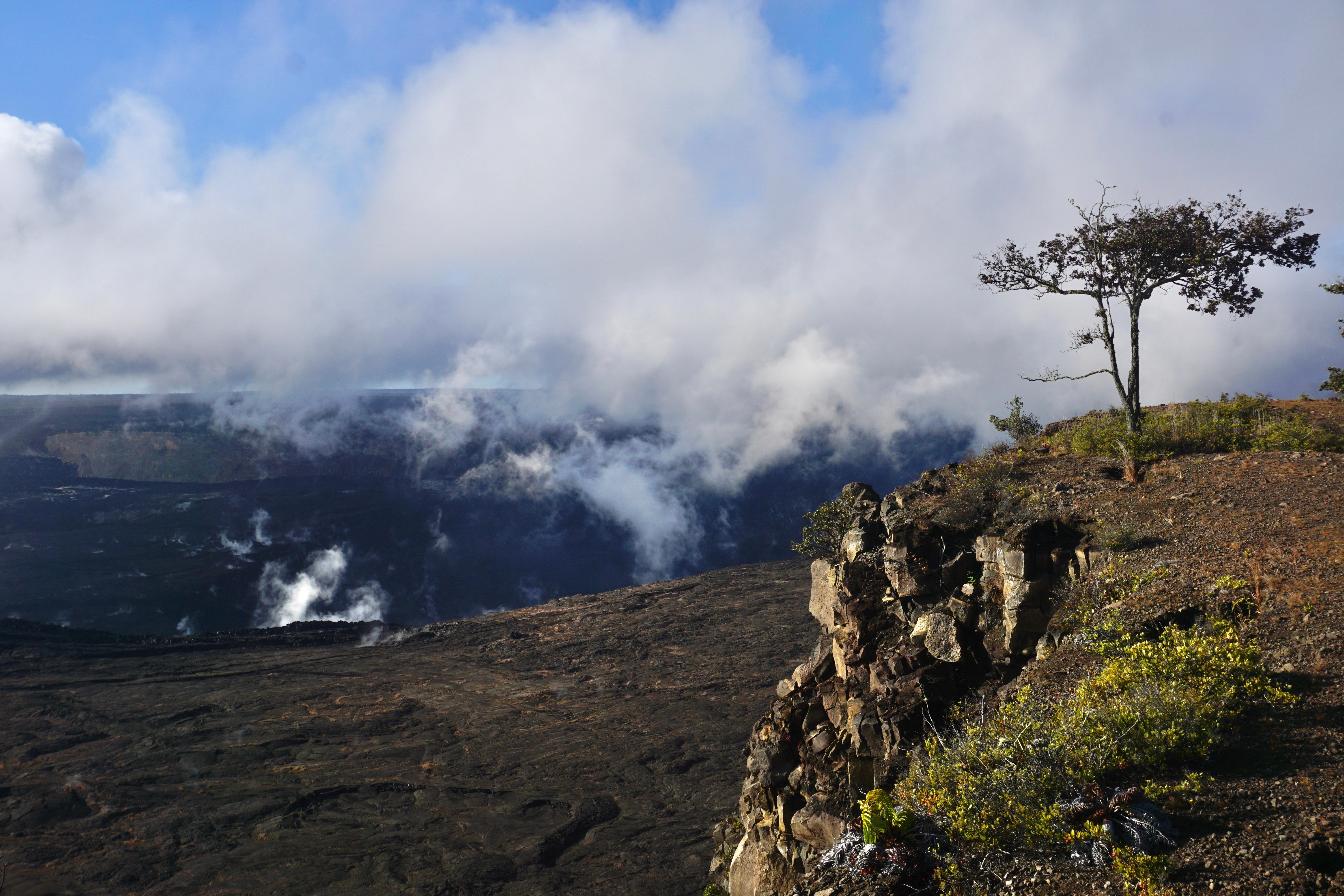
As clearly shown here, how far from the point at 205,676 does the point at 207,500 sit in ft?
196

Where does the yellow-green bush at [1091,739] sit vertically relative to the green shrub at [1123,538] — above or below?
below

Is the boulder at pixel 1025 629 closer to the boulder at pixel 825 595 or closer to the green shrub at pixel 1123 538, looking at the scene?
the green shrub at pixel 1123 538

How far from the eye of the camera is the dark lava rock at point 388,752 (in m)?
25.2

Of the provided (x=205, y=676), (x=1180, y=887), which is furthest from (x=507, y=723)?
(x=1180, y=887)

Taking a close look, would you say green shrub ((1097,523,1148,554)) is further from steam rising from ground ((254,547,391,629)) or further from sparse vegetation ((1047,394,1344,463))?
steam rising from ground ((254,547,391,629))

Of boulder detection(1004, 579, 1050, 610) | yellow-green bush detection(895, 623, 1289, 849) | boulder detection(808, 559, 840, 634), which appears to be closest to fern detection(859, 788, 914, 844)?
yellow-green bush detection(895, 623, 1289, 849)

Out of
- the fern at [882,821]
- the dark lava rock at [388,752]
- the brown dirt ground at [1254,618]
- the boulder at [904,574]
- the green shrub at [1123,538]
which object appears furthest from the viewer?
the dark lava rock at [388,752]

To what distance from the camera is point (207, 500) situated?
95312 mm

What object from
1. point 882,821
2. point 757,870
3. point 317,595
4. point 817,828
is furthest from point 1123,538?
point 317,595

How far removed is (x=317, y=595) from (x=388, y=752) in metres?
55.1

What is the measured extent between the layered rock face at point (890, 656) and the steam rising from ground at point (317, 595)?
7274cm

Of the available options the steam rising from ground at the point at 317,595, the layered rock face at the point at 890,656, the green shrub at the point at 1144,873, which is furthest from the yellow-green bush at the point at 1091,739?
the steam rising from ground at the point at 317,595

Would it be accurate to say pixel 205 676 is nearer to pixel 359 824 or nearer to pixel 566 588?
pixel 359 824

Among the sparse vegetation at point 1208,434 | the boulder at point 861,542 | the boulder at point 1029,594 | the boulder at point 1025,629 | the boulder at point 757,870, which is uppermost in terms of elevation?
the sparse vegetation at point 1208,434
